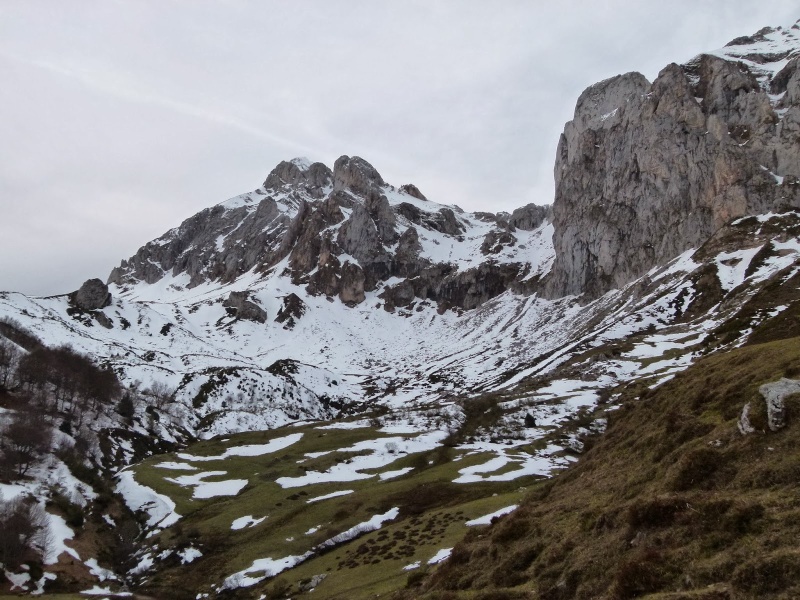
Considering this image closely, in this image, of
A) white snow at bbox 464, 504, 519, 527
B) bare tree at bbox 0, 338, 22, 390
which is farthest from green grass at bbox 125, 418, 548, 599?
bare tree at bbox 0, 338, 22, 390

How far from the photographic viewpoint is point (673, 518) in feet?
50.2

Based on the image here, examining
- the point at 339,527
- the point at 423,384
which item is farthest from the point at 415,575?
the point at 423,384

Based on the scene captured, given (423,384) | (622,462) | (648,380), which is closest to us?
(622,462)

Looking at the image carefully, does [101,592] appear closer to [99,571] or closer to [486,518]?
[99,571]

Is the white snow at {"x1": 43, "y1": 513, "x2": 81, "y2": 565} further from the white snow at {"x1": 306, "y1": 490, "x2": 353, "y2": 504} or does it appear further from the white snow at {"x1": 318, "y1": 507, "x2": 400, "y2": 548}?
the white snow at {"x1": 318, "y1": 507, "x2": 400, "y2": 548}

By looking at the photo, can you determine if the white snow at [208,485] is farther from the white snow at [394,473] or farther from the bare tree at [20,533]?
the bare tree at [20,533]

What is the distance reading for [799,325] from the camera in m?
63.3

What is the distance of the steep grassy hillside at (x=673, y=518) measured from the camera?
473 inches

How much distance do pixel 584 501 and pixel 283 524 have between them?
4320 cm

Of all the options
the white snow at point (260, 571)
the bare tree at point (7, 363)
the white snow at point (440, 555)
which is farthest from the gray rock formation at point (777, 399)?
the bare tree at point (7, 363)

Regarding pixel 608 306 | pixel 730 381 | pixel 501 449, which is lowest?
pixel 501 449

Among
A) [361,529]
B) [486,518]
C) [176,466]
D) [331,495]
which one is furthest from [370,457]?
[486,518]

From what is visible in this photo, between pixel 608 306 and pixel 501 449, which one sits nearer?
pixel 501 449

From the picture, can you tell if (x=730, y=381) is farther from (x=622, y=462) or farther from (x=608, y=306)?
(x=608, y=306)
